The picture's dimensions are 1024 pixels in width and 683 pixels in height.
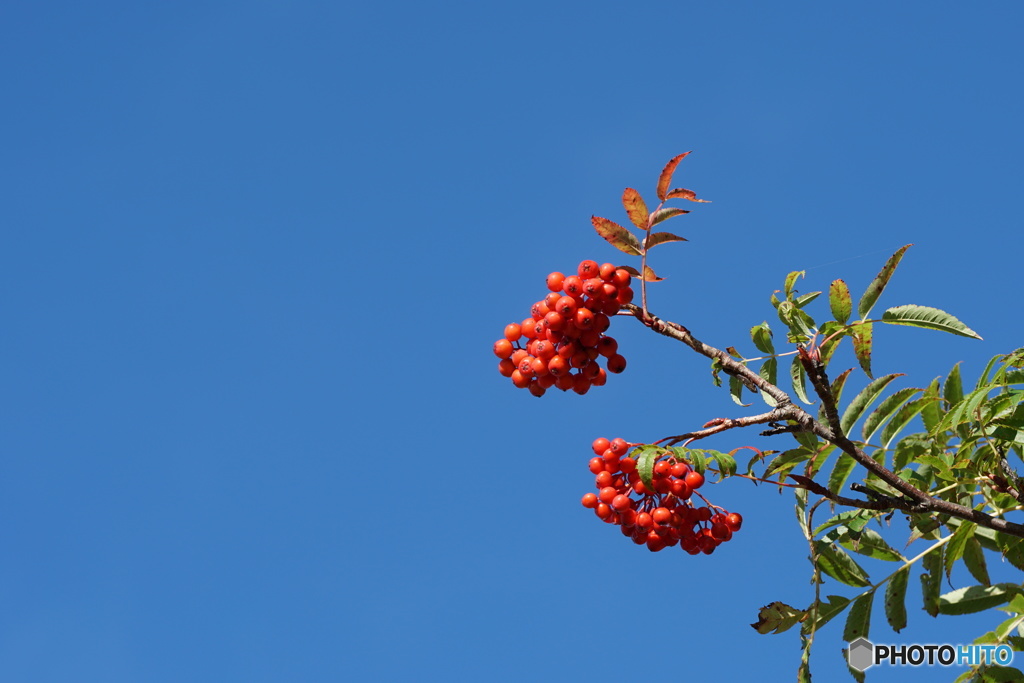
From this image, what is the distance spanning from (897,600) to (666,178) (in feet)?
6.85

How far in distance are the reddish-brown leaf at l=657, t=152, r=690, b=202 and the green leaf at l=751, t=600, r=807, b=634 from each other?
70.4 inches

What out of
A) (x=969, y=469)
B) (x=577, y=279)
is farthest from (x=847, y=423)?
(x=577, y=279)

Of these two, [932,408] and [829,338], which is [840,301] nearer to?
[829,338]

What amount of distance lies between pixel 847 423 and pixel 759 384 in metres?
0.61

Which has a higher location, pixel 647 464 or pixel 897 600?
pixel 647 464

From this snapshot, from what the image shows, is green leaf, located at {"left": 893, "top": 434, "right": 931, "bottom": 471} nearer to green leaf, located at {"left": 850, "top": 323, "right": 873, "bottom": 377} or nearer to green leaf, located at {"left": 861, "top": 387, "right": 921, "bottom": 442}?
green leaf, located at {"left": 861, "top": 387, "right": 921, "bottom": 442}

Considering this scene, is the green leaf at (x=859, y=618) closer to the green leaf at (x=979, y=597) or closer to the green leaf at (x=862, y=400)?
the green leaf at (x=979, y=597)

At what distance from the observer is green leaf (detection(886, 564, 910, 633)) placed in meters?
3.96

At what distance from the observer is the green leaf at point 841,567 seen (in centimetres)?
398

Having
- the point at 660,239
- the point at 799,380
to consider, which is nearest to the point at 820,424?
the point at 799,380

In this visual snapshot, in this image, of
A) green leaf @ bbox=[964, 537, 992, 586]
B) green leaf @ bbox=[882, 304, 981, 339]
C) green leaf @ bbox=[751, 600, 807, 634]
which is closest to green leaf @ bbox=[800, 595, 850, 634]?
green leaf @ bbox=[751, 600, 807, 634]

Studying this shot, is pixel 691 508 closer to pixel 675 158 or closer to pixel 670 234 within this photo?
pixel 670 234

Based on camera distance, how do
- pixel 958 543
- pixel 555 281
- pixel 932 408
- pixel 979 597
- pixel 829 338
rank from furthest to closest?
pixel 979 597, pixel 932 408, pixel 958 543, pixel 555 281, pixel 829 338

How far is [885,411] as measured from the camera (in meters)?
3.68
